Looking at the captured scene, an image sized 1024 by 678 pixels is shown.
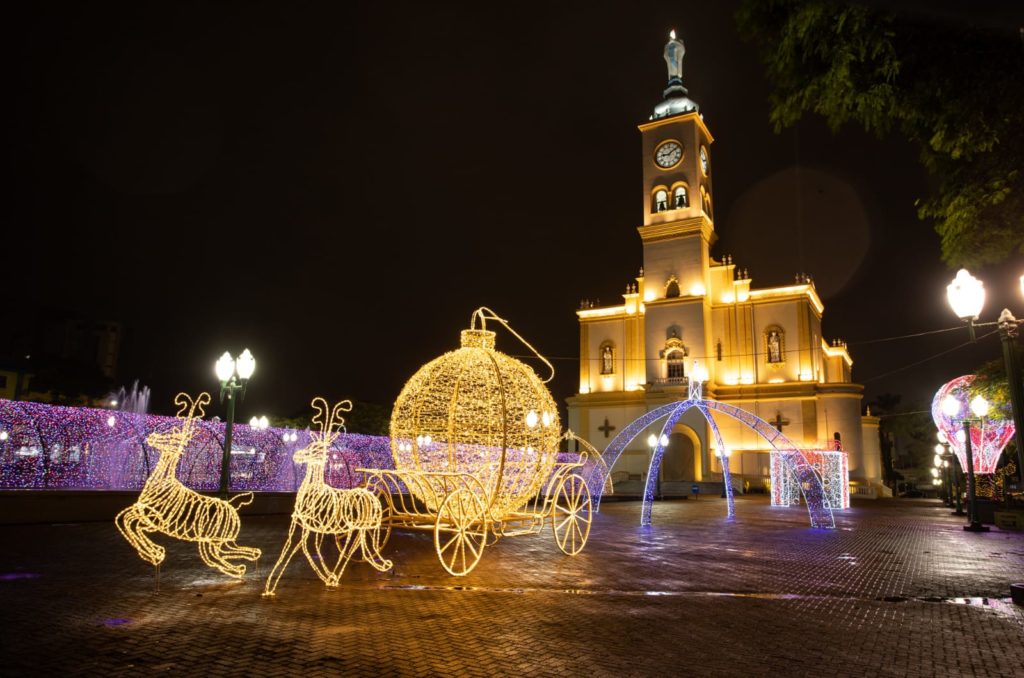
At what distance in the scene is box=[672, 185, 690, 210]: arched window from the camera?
145ft

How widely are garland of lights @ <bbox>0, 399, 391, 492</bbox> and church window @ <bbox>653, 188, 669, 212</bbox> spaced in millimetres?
31582

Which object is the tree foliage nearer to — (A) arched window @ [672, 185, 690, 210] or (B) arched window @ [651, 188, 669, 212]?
(A) arched window @ [672, 185, 690, 210]

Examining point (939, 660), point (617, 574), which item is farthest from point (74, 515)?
point (939, 660)

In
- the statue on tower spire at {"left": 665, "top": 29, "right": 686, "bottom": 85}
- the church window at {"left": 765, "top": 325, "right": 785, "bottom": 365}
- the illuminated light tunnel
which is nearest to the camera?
the illuminated light tunnel

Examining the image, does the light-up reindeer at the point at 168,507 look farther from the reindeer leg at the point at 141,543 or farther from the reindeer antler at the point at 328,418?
the reindeer antler at the point at 328,418

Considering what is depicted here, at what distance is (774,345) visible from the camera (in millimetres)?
42781

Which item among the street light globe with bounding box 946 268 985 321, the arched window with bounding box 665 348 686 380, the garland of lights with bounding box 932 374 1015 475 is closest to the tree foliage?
the street light globe with bounding box 946 268 985 321

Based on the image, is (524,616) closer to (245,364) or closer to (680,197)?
(245,364)

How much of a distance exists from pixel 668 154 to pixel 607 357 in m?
14.8

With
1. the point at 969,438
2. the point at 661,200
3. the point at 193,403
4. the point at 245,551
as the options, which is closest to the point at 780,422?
the point at 661,200

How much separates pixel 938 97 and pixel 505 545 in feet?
29.4

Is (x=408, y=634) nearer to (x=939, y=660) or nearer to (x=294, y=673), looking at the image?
(x=294, y=673)

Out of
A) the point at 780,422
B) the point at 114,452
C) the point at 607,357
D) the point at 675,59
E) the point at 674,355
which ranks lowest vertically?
the point at 114,452

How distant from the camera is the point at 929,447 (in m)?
57.7
